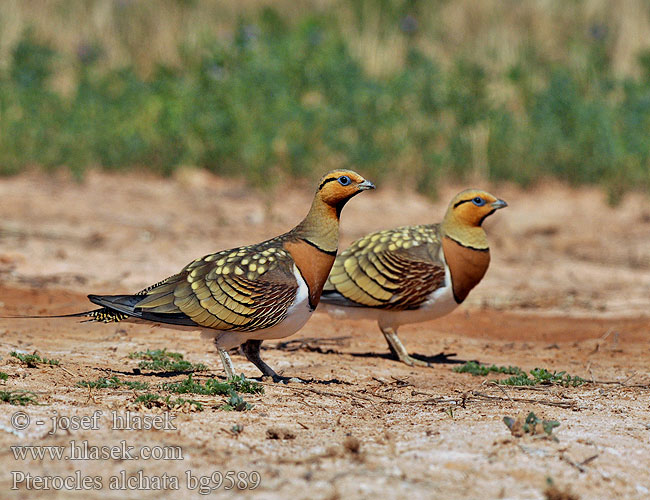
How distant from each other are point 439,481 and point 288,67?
10.3m

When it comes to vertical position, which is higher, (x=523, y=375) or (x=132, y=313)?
(x=132, y=313)

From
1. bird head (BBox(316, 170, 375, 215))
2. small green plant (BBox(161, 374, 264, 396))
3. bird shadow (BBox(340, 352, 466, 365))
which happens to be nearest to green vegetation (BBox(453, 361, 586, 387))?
bird shadow (BBox(340, 352, 466, 365))

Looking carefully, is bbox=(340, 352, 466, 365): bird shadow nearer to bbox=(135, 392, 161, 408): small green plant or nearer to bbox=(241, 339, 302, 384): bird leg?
bbox=(241, 339, 302, 384): bird leg

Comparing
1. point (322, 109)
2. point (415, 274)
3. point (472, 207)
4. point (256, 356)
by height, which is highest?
point (322, 109)

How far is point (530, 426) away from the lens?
444 cm

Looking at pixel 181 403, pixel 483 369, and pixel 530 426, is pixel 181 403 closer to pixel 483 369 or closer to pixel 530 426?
pixel 530 426

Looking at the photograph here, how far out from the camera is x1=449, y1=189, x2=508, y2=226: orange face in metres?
6.96

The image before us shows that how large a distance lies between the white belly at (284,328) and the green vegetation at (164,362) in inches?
15.3

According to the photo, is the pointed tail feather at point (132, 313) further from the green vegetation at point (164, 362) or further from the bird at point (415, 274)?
the bird at point (415, 274)

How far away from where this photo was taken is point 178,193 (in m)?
12.1

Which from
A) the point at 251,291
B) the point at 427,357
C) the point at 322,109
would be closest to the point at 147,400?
the point at 251,291

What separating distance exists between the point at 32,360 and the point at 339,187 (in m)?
2.11

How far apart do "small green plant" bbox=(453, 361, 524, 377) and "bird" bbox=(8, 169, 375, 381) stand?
1372mm

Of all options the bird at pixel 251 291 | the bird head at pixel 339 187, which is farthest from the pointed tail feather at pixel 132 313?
the bird head at pixel 339 187
